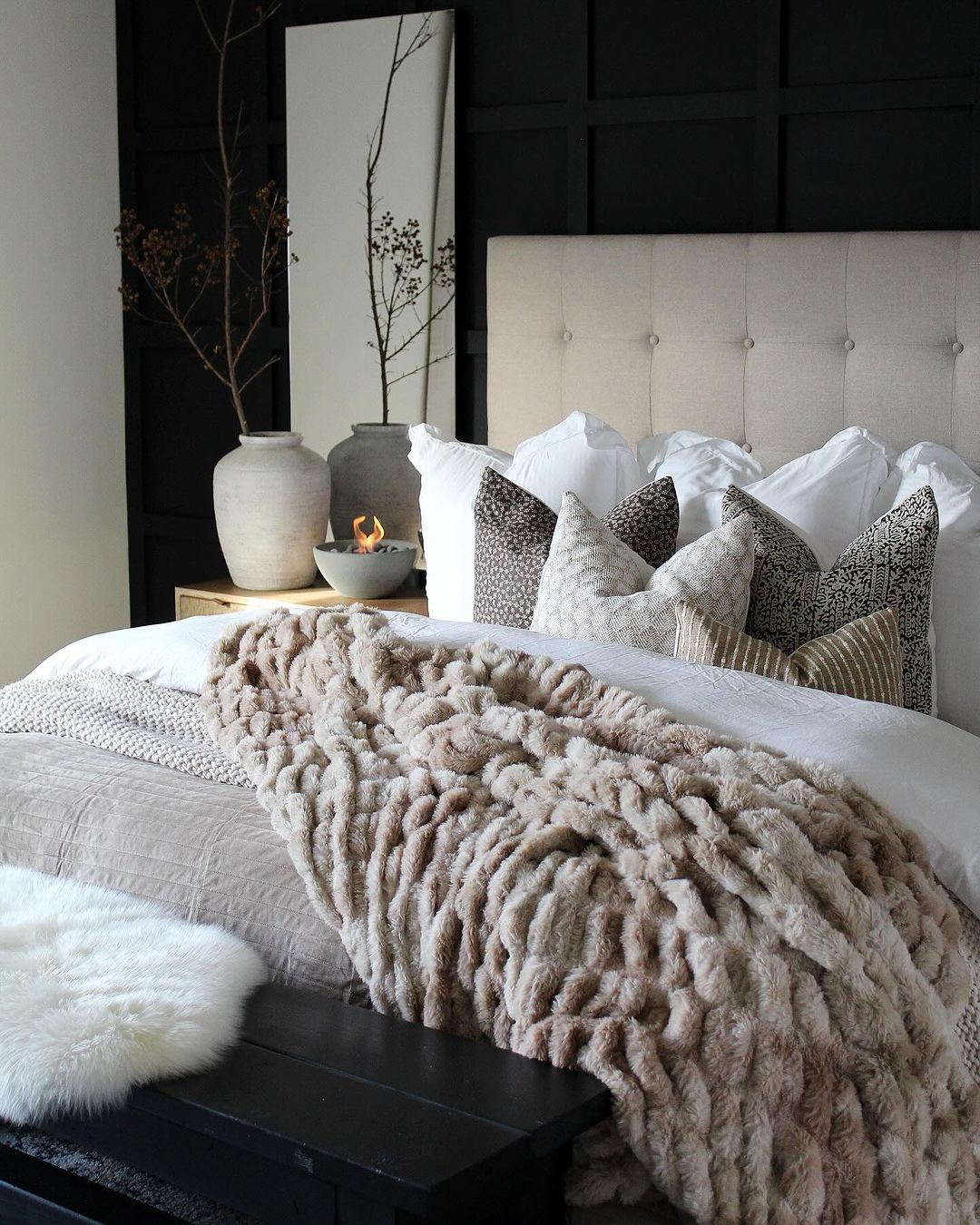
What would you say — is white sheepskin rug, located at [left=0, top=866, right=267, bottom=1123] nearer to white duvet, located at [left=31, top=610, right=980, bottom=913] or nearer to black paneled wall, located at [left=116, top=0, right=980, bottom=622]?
white duvet, located at [left=31, top=610, right=980, bottom=913]

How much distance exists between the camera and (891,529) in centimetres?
226

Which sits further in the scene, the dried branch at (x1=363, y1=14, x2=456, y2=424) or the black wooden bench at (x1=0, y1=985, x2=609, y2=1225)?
the dried branch at (x1=363, y1=14, x2=456, y2=424)

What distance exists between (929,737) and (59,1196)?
1.11m

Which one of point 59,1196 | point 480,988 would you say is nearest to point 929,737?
point 480,988

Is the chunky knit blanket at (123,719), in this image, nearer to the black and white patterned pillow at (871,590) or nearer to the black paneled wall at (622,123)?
the black and white patterned pillow at (871,590)

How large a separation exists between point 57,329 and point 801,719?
300 cm

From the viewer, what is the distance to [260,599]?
3.45 meters

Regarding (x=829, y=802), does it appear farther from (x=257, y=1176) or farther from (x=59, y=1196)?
(x=59, y=1196)

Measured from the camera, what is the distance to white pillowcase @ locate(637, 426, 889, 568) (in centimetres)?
254

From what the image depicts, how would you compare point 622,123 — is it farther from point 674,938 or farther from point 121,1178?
point 121,1178

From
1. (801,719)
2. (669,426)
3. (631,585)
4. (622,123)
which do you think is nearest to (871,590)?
(631,585)

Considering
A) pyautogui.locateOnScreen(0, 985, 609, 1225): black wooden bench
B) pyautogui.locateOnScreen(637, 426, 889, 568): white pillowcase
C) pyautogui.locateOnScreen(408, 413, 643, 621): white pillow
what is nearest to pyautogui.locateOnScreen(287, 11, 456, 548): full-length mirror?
pyautogui.locateOnScreen(408, 413, 643, 621): white pillow

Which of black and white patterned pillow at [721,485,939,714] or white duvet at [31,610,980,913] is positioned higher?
black and white patterned pillow at [721,485,939,714]

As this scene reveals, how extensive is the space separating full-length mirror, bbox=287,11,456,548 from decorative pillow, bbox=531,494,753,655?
126 centimetres
